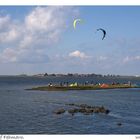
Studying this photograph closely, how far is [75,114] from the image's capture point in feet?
140

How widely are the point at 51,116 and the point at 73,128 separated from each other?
830 centimetres

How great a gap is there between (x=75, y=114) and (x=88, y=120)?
4.65m

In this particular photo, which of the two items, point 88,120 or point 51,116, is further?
point 51,116

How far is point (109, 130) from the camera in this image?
32.5 meters

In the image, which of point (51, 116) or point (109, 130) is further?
point (51, 116)
